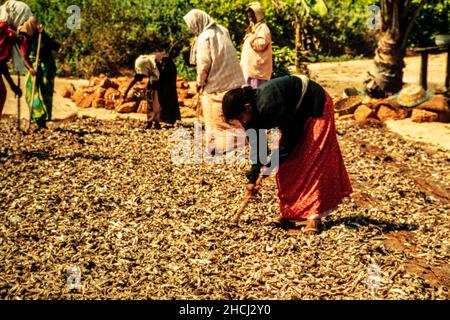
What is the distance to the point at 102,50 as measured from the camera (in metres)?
13.3

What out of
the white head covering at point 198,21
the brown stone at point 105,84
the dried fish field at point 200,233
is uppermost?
the white head covering at point 198,21

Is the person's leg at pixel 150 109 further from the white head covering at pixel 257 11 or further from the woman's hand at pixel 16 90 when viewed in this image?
the white head covering at pixel 257 11

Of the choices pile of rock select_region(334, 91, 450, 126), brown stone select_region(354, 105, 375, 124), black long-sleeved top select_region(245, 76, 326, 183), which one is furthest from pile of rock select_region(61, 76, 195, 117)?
black long-sleeved top select_region(245, 76, 326, 183)

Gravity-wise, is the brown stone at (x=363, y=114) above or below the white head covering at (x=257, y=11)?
below

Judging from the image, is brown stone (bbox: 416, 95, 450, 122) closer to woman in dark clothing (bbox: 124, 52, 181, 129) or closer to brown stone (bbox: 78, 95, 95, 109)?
woman in dark clothing (bbox: 124, 52, 181, 129)

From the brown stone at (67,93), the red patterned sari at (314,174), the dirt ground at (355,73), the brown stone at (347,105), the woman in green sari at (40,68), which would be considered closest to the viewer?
the red patterned sari at (314,174)

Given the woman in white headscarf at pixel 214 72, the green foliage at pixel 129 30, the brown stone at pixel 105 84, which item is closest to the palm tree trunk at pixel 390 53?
the green foliage at pixel 129 30

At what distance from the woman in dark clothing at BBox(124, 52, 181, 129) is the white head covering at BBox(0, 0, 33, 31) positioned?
1633 mm

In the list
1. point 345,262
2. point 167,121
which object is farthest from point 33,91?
point 345,262

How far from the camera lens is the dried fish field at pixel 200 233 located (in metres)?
4.50

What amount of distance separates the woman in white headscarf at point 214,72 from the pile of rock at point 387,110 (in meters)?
2.74

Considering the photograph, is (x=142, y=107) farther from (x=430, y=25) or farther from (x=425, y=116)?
(x=430, y=25)

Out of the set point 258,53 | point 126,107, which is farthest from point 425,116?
point 126,107
